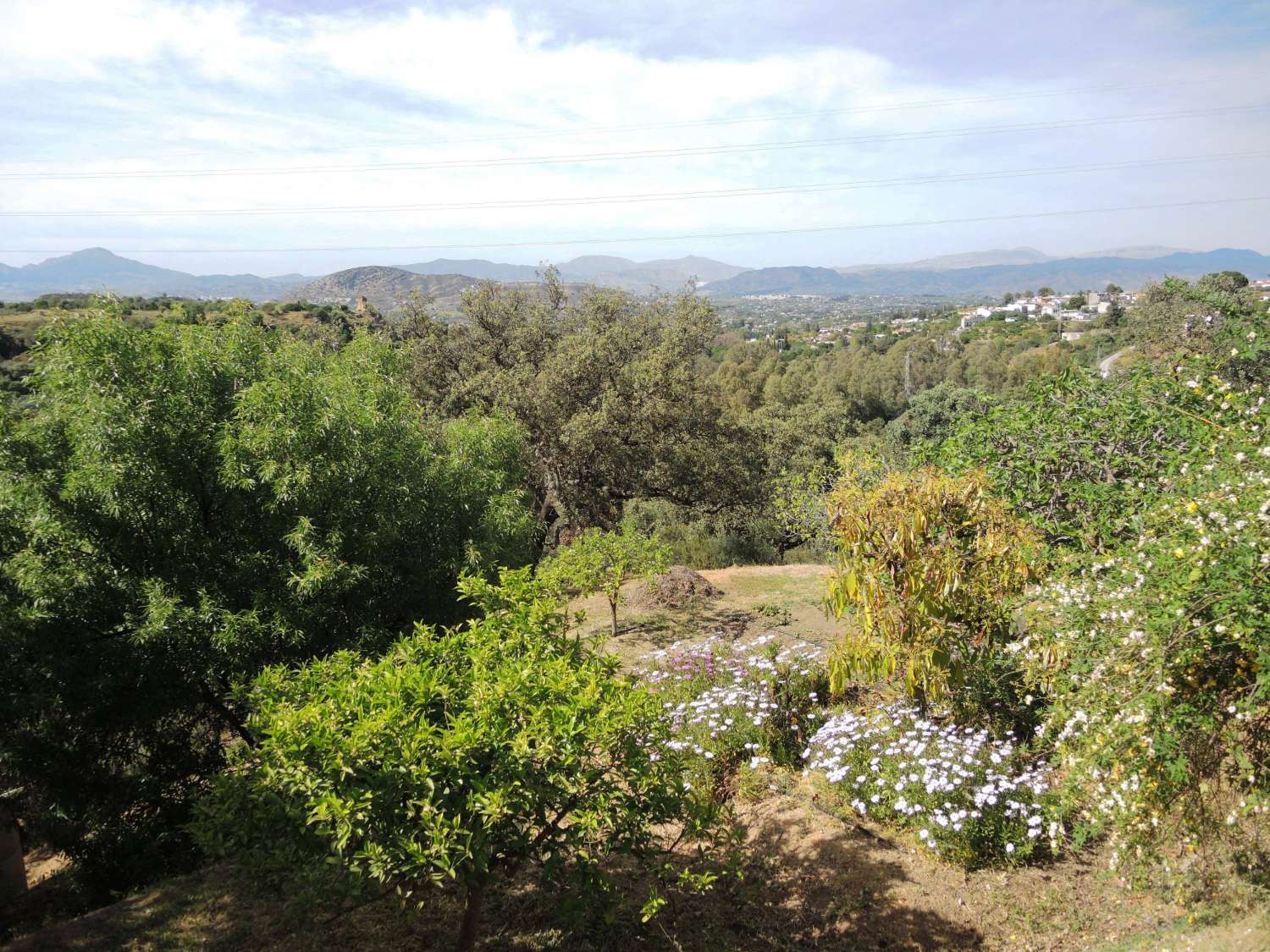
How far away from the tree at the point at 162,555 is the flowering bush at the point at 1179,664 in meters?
5.11

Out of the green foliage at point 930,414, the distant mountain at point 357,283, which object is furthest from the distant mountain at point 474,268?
the green foliage at point 930,414

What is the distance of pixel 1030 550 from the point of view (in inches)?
232

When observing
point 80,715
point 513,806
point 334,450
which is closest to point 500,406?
point 334,450

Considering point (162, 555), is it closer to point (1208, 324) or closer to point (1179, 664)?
point (1179, 664)

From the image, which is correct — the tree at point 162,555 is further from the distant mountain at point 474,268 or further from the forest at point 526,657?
the distant mountain at point 474,268

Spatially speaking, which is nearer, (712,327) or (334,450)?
(334,450)

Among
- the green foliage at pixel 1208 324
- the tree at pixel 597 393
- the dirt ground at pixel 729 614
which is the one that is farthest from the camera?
the tree at pixel 597 393

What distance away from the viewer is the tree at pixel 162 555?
5629 mm

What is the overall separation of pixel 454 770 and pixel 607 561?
7272 mm

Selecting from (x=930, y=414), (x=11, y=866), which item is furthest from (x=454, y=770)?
(x=930, y=414)

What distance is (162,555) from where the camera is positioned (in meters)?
6.16

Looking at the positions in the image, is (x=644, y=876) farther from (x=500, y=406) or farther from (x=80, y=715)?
(x=500, y=406)

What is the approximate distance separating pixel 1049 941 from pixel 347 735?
469cm

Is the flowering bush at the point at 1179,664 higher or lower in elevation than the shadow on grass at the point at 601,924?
higher
